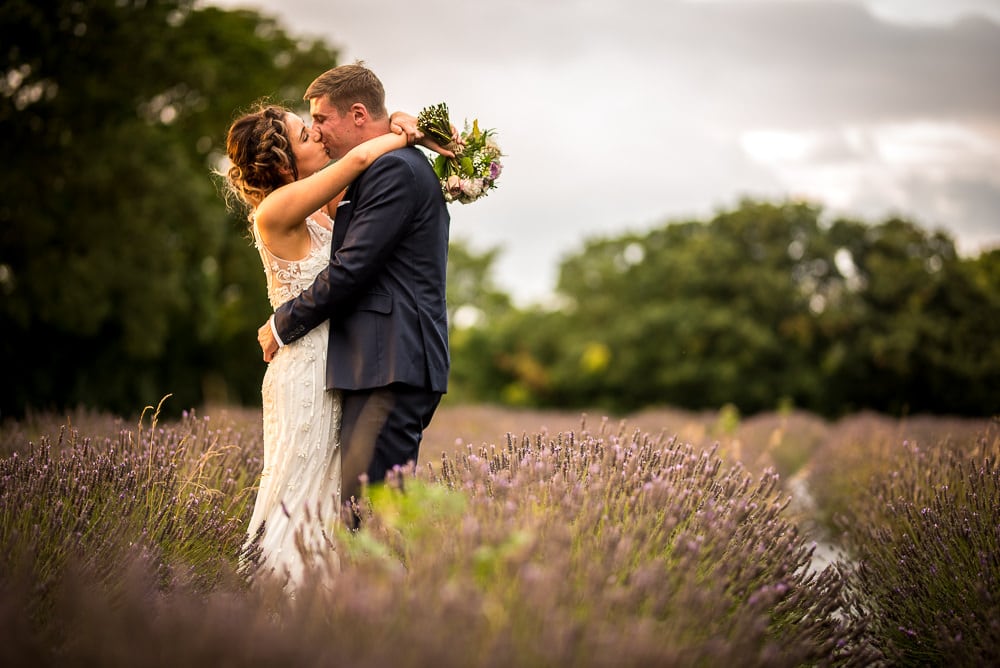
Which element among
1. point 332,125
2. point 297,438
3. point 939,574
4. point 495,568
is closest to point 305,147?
point 332,125

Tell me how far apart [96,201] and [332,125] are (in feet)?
47.8

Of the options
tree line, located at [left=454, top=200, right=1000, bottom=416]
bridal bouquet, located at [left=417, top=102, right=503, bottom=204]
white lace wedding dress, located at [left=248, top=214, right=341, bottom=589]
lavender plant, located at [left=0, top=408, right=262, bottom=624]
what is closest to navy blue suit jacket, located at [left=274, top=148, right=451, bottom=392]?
white lace wedding dress, located at [left=248, top=214, right=341, bottom=589]

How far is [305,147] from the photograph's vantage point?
3.96 metres

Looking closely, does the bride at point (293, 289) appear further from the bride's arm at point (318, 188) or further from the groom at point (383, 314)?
the groom at point (383, 314)

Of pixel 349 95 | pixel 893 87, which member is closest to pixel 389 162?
pixel 349 95

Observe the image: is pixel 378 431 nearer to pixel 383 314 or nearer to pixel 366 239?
pixel 383 314

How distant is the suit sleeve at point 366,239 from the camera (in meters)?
3.46

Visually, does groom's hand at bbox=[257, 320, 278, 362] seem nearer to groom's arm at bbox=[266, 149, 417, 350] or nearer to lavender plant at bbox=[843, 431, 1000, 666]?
groom's arm at bbox=[266, 149, 417, 350]

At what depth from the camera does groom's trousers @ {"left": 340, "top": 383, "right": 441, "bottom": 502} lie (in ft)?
11.6

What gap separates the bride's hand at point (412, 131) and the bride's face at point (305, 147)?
34cm

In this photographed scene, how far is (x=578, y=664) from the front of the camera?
79.0 inches

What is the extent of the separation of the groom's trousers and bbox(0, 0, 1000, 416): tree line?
10999 millimetres

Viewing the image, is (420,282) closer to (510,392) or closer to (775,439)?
(775,439)

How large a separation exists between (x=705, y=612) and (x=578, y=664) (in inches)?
22.4
